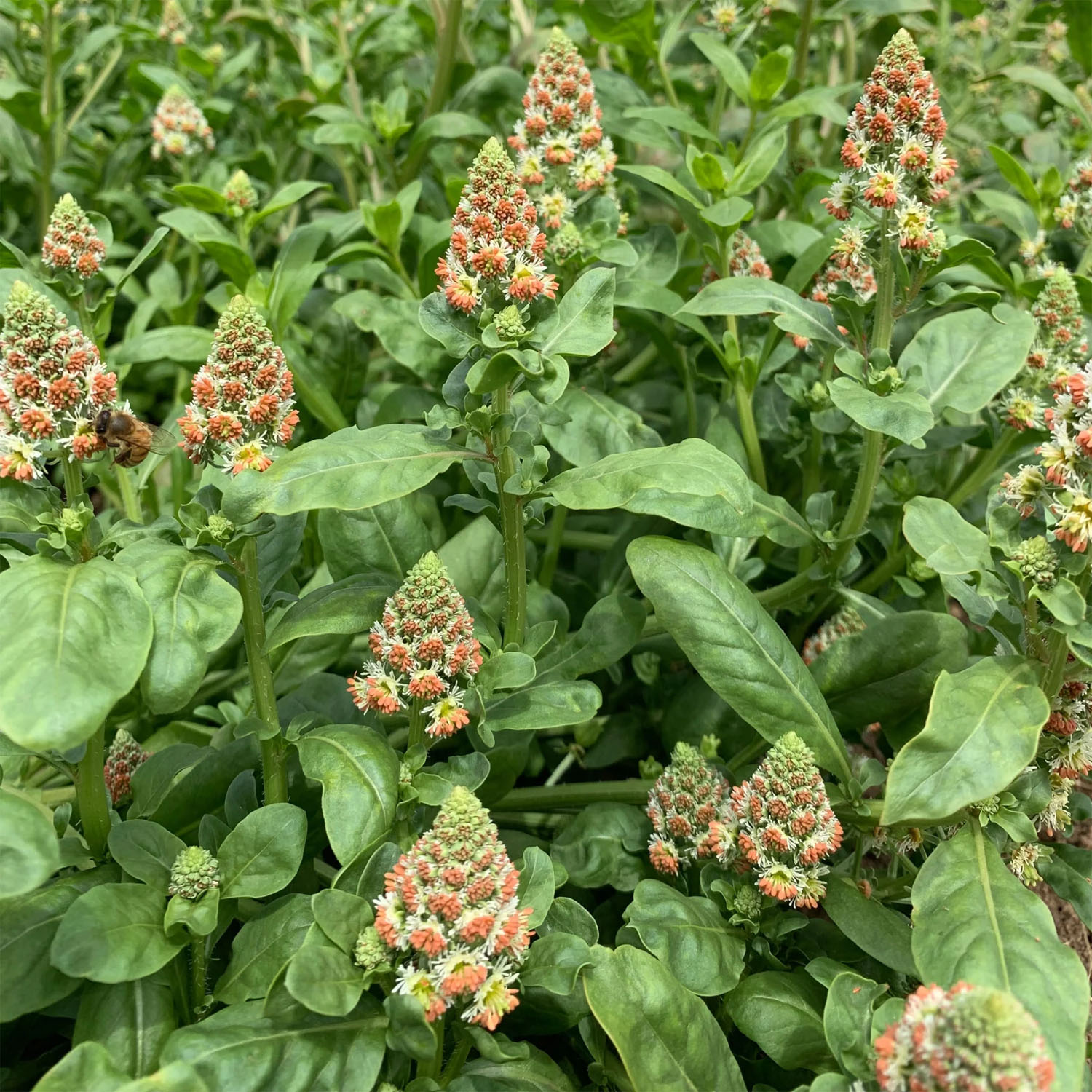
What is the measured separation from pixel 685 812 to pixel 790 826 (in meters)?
0.23

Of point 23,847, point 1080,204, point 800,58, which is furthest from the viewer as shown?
point 800,58

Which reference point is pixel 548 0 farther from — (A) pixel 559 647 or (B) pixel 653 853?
(B) pixel 653 853

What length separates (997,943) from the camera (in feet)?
5.19

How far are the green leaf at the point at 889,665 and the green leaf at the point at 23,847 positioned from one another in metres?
1.41

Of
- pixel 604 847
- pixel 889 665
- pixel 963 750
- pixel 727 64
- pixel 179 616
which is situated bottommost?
pixel 604 847

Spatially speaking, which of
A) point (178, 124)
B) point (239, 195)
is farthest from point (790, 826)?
point (178, 124)

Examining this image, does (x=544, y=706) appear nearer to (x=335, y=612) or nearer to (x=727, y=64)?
(x=335, y=612)

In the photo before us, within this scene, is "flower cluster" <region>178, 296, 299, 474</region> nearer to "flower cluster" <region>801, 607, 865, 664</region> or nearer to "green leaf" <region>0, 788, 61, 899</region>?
"green leaf" <region>0, 788, 61, 899</region>

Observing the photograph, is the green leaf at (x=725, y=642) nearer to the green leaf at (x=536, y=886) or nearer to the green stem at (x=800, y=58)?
the green leaf at (x=536, y=886)

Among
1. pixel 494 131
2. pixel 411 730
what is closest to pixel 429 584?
pixel 411 730

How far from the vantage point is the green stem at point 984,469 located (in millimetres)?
2508

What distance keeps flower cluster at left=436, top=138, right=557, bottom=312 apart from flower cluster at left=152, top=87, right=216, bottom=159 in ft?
5.76

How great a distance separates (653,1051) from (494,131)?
279 centimetres

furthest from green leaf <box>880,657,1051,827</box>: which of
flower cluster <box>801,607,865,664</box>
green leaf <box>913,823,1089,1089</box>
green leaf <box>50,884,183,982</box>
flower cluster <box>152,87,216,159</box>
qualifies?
flower cluster <box>152,87,216,159</box>
